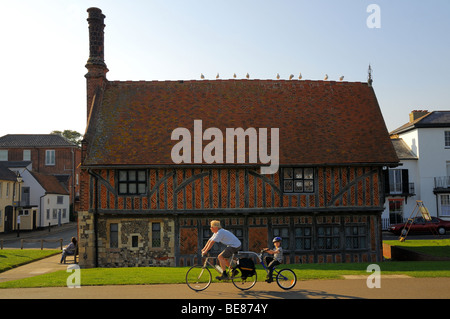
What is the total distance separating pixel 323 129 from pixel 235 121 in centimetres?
437

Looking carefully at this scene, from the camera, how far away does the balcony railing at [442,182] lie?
3544 cm

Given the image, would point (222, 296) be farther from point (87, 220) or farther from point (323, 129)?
point (323, 129)

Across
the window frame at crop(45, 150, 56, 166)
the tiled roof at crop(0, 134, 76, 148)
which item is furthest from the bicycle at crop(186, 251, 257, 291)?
the window frame at crop(45, 150, 56, 166)

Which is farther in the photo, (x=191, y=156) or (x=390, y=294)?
(x=191, y=156)

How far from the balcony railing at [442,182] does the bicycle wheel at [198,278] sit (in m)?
30.8

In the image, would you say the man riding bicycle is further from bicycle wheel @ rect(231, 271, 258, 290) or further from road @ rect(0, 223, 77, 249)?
road @ rect(0, 223, 77, 249)

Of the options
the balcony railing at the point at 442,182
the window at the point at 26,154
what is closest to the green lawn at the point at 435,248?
the balcony railing at the point at 442,182

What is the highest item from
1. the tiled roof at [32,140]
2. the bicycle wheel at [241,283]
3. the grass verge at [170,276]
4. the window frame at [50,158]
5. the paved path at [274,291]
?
the tiled roof at [32,140]

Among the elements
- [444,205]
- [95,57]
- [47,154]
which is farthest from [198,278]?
[47,154]

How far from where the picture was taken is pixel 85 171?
1912 cm

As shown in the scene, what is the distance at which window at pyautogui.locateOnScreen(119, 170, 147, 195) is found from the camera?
1898 cm

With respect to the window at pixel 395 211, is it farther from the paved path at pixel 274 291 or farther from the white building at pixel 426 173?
the paved path at pixel 274 291
